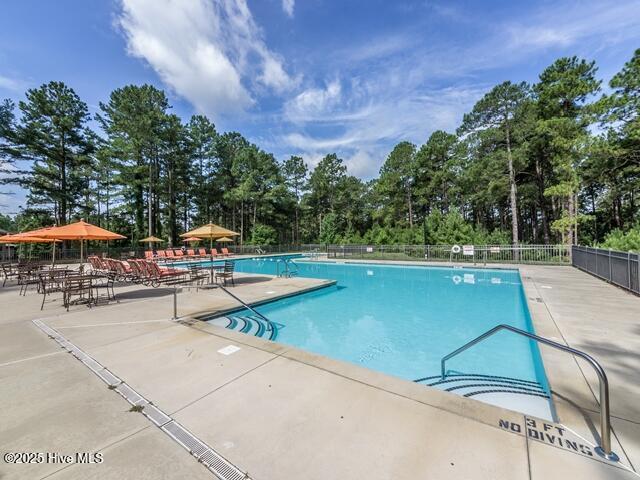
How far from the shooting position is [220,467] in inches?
69.8

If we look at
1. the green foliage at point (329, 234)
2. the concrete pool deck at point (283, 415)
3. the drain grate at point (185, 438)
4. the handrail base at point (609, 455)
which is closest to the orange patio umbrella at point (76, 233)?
the concrete pool deck at point (283, 415)

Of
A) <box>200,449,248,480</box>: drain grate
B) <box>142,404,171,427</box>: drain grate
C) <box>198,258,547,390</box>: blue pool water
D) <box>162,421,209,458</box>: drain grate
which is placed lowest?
<box>198,258,547,390</box>: blue pool water

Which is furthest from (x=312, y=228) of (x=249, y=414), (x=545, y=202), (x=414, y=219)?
(x=249, y=414)

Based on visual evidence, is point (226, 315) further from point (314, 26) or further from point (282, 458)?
point (314, 26)

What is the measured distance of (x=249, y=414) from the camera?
7.68ft

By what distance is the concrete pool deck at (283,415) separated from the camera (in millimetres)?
1769

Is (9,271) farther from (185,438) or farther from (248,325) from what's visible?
(185,438)

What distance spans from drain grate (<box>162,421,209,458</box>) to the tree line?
51.0 ft

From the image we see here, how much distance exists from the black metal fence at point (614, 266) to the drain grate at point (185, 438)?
10.2 meters

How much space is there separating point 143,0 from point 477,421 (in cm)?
1132

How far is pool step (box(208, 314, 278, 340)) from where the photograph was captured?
571 centimetres

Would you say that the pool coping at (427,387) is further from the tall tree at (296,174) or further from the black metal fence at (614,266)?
the tall tree at (296,174)

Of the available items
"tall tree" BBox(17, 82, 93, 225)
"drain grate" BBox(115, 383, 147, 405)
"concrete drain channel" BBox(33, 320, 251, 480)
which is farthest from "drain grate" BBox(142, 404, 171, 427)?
"tall tree" BBox(17, 82, 93, 225)

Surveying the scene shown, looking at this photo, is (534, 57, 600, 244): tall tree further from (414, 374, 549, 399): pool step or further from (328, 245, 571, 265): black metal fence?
(414, 374, 549, 399): pool step
